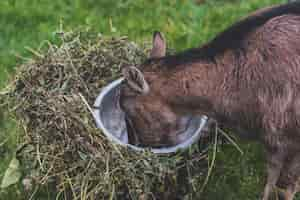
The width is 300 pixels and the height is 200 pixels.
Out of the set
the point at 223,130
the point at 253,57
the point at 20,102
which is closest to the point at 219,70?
the point at 253,57

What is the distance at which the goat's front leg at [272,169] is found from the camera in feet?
15.4

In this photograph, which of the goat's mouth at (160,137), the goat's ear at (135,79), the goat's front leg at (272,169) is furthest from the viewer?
the goat's mouth at (160,137)

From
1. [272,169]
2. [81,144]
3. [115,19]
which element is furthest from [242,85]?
[115,19]

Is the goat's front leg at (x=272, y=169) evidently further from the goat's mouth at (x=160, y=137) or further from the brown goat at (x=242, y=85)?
the goat's mouth at (x=160, y=137)

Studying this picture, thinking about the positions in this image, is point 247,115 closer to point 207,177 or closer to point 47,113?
point 207,177

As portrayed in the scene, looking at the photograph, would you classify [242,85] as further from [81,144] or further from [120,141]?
[81,144]

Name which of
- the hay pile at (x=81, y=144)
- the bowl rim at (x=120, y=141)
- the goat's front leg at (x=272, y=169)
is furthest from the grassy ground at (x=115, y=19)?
the goat's front leg at (x=272, y=169)

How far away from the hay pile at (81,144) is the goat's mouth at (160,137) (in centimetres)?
14

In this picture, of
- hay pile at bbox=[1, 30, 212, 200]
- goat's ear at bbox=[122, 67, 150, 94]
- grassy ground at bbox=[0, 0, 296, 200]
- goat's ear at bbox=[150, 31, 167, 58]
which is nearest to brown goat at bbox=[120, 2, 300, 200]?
goat's ear at bbox=[122, 67, 150, 94]

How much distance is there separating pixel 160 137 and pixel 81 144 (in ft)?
1.69

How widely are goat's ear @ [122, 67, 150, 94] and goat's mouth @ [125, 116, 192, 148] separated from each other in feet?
1.03

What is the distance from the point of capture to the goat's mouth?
16.1ft

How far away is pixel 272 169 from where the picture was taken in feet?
15.7

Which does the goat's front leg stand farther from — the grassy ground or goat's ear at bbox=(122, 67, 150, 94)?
the grassy ground
